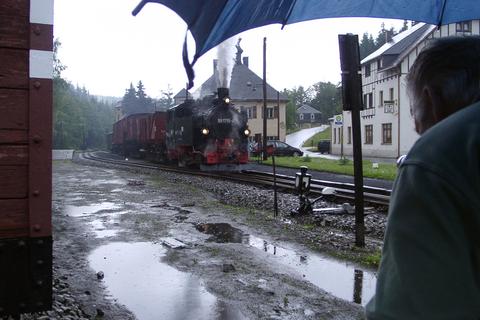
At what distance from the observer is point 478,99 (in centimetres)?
130

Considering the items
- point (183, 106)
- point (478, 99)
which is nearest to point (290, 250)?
point (478, 99)

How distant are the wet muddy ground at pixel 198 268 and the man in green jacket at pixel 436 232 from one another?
3493 millimetres

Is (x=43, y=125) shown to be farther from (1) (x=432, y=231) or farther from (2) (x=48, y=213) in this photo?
(1) (x=432, y=231)

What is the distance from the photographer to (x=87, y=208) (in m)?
11.4

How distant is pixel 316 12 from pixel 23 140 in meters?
1.96

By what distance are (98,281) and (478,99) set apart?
5085 millimetres

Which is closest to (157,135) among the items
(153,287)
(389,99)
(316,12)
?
(389,99)

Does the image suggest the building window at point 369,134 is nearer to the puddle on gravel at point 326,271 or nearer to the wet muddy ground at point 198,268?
the wet muddy ground at point 198,268

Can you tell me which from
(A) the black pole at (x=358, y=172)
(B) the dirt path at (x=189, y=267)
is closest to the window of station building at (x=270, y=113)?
(B) the dirt path at (x=189, y=267)

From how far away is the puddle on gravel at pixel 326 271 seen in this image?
201 inches

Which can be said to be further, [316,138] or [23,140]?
[316,138]

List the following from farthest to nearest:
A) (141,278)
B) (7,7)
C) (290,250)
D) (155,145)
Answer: (155,145), (290,250), (141,278), (7,7)

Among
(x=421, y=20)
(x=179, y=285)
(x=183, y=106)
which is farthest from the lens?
(x=183, y=106)

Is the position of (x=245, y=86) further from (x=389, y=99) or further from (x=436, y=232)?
(x=436, y=232)
